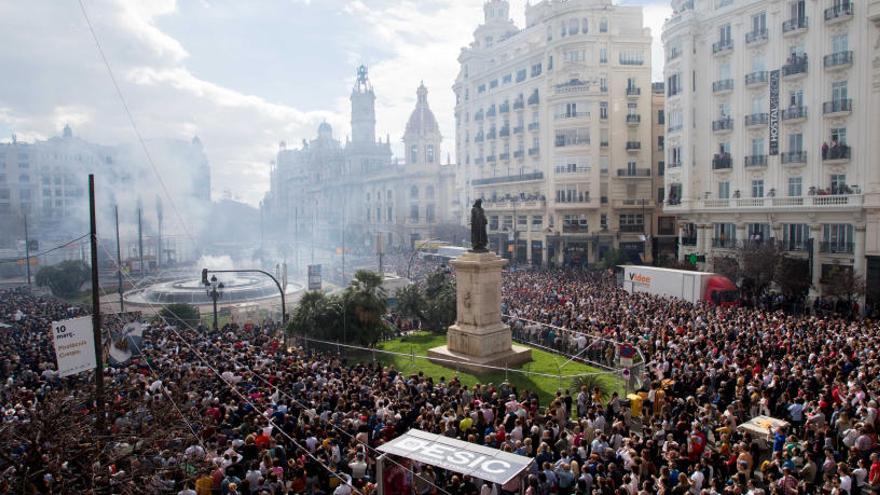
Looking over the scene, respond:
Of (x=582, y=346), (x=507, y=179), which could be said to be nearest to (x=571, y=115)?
(x=507, y=179)

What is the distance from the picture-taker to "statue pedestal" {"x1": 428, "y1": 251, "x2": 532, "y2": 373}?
21062 mm

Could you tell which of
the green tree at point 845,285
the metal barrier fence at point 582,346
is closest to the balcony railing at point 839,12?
the green tree at point 845,285

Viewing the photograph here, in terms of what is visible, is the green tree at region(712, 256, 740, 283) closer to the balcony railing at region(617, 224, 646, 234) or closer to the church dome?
the balcony railing at region(617, 224, 646, 234)

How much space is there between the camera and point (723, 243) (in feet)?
137

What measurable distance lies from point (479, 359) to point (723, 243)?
27729 millimetres

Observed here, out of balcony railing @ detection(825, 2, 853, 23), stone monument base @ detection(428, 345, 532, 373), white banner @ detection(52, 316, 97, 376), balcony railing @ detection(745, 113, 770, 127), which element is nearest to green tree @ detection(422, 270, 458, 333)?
stone monument base @ detection(428, 345, 532, 373)

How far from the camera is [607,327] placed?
77.1ft

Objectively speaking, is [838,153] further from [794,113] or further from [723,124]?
[723,124]

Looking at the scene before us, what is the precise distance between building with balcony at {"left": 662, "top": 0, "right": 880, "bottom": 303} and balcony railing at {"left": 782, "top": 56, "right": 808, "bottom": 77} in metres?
0.07

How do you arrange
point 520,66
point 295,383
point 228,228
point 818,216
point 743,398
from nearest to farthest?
point 743,398 → point 295,383 → point 818,216 → point 520,66 → point 228,228

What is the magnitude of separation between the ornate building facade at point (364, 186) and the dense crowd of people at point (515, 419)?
158ft

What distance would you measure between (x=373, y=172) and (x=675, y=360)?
92.1 metres

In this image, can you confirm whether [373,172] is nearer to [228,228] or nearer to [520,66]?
[520,66]

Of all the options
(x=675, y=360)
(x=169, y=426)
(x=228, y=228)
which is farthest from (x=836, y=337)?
(x=228, y=228)
